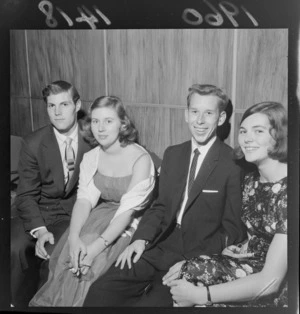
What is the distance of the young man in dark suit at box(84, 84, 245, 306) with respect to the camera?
2439 mm

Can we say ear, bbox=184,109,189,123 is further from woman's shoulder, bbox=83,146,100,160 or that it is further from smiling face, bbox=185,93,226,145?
woman's shoulder, bbox=83,146,100,160

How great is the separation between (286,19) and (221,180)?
892mm

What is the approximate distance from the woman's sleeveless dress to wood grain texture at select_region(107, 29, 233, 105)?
18.9 inches

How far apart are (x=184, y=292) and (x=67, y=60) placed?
1.36 metres

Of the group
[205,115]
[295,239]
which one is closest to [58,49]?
[205,115]

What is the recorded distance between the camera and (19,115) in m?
2.58

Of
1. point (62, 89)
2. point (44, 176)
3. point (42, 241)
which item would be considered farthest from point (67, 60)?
point (42, 241)

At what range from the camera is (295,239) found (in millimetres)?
2465

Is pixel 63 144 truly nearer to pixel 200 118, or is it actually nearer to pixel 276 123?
pixel 200 118

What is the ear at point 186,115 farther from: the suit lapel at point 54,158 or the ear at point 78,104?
the suit lapel at point 54,158

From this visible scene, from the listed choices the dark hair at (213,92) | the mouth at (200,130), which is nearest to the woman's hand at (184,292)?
the mouth at (200,130)

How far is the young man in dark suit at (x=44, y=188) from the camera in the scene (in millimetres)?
2561

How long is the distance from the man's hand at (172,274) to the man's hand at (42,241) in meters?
0.64

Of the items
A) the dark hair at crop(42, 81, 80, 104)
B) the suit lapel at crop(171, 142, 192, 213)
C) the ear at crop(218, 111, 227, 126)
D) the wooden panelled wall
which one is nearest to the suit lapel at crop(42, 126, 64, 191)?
the wooden panelled wall
